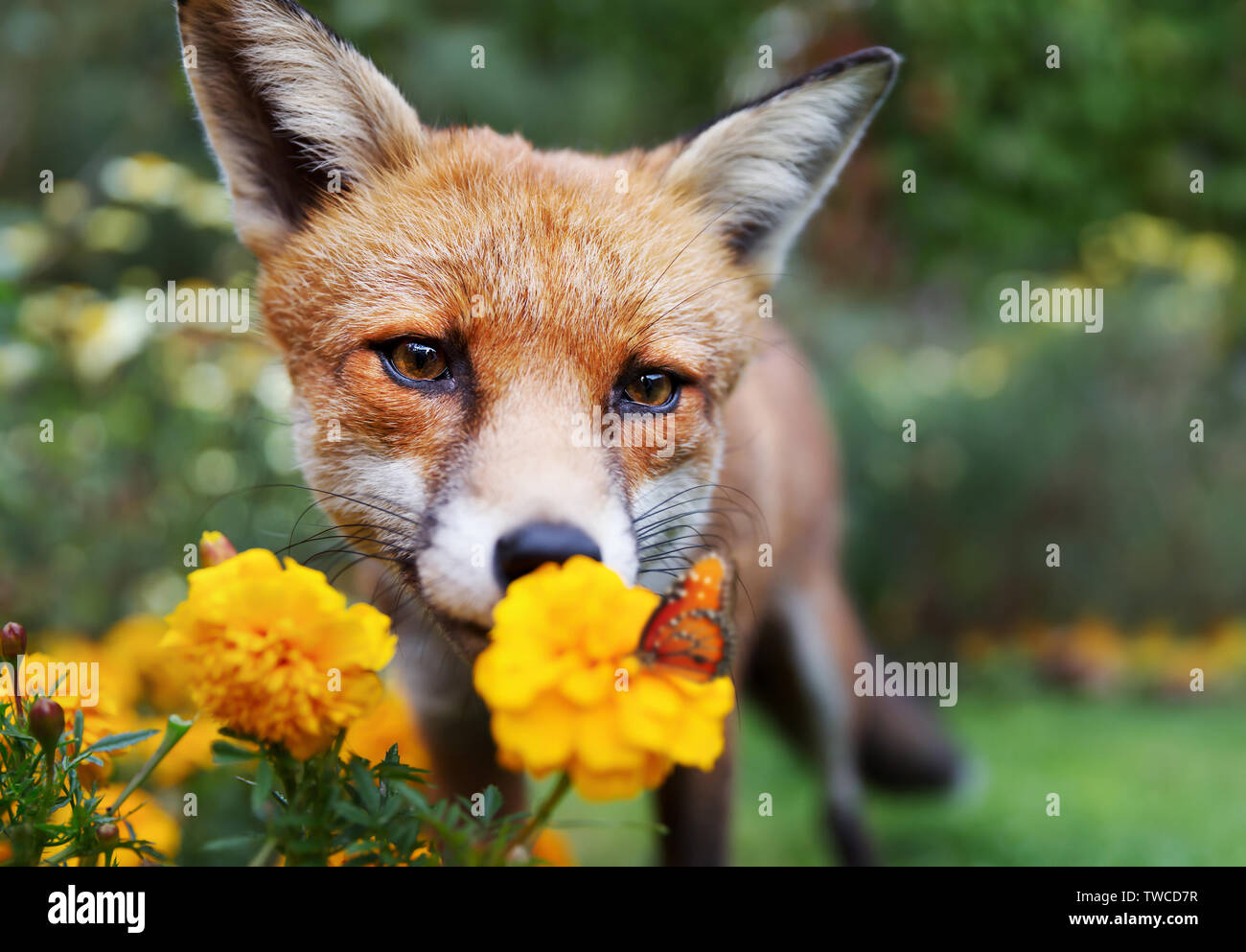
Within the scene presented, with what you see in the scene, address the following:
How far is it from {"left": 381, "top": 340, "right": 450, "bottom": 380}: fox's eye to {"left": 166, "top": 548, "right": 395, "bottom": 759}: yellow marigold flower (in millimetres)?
634

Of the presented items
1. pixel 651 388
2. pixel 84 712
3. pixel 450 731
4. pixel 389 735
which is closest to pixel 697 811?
pixel 450 731

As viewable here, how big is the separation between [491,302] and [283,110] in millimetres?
676

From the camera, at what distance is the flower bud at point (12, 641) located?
1276mm

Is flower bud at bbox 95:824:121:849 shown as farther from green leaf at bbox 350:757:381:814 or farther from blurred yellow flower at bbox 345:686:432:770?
blurred yellow flower at bbox 345:686:432:770

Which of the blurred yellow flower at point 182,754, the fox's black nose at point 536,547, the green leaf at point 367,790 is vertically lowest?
the blurred yellow flower at point 182,754

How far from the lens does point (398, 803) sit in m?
1.14

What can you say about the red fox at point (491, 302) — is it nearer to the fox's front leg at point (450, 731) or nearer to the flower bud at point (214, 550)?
the fox's front leg at point (450, 731)

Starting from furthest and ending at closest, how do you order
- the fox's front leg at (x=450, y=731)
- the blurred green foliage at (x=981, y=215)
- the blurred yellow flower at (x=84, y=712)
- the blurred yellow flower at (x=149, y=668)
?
1. the blurred green foliage at (x=981, y=215)
2. the blurred yellow flower at (x=149, y=668)
3. the fox's front leg at (x=450, y=731)
4. the blurred yellow flower at (x=84, y=712)

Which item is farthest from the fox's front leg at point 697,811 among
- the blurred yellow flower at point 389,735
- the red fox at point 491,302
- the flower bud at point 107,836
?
the flower bud at point 107,836

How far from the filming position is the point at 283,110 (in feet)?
6.39

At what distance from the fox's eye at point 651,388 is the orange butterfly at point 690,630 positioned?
0.69 meters

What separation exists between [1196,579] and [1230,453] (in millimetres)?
784

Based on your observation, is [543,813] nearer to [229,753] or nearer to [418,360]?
[229,753]
